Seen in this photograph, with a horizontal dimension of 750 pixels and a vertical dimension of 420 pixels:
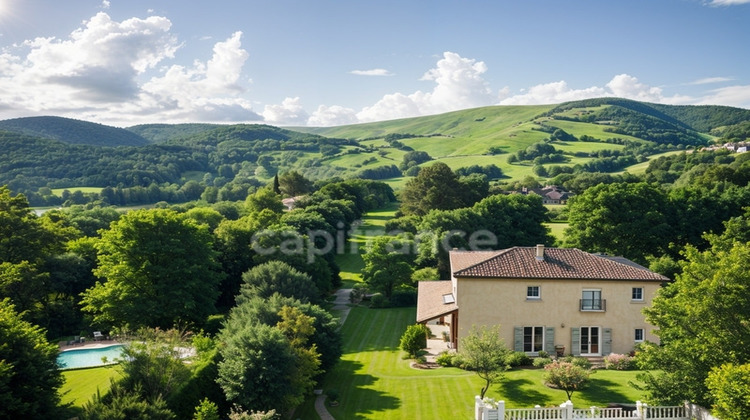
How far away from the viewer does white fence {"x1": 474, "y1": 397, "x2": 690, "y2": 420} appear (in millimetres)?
22984

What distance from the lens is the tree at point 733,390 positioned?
61.8 ft

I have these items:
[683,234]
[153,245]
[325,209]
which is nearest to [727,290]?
[153,245]

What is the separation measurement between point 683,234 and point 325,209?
53863 millimetres

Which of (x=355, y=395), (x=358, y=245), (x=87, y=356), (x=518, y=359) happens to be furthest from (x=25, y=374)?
(x=358, y=245)

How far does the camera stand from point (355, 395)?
29.3 meters

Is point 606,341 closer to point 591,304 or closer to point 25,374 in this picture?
point 591,304

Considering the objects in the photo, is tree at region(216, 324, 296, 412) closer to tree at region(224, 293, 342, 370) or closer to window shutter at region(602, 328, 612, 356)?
tree at region(224, 293, 342, 370)

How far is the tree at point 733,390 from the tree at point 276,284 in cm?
2689

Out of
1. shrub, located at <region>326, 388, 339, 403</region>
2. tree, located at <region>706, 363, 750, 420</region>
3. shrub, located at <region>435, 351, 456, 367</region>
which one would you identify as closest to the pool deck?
shrub, located at <region>326, 388, 339, 403</region>

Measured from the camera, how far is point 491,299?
35.2 meters

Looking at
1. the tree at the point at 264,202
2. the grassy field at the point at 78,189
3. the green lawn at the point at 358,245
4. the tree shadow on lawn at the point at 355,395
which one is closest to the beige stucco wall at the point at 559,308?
the tree shadow on lawn at the point at 355,395

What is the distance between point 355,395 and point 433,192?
66.5m

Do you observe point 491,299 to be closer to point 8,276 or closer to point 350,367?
point 350,367

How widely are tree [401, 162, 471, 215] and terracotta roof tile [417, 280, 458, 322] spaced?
155 feet
